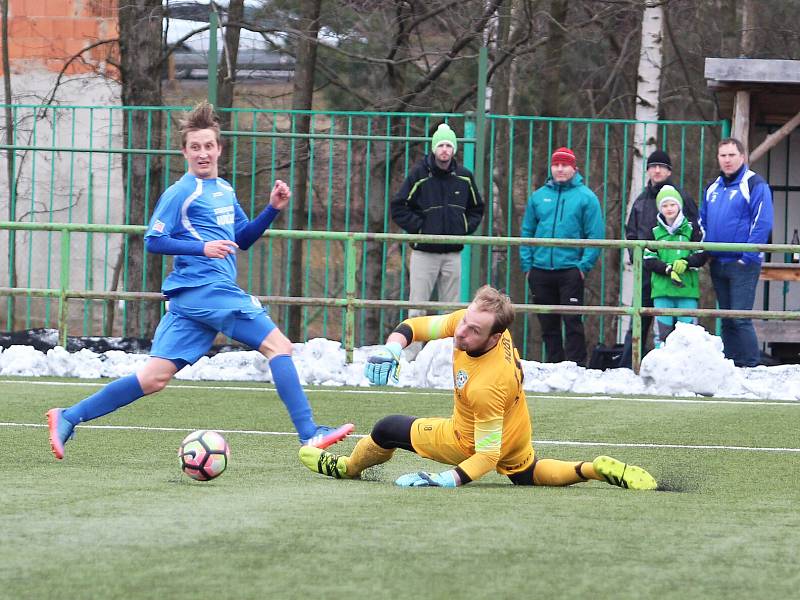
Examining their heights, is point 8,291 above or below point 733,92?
below

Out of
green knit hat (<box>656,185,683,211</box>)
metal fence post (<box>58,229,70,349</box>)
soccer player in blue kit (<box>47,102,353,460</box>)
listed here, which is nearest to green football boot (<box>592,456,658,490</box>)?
soccer player in blue kit (<box>47,102,353,460</box>)

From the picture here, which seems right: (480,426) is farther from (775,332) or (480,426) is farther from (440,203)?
(775,332)

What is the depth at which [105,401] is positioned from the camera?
7.61 metres

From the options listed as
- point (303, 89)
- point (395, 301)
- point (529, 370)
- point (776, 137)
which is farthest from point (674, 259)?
point (303, 89)

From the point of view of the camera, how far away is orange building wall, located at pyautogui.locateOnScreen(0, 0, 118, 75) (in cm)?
2378

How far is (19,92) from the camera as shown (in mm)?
23375

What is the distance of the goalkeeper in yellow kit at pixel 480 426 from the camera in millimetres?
6379

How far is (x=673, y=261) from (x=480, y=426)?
6670 mm

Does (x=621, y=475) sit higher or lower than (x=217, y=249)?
lower

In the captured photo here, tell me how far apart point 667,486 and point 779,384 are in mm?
5678

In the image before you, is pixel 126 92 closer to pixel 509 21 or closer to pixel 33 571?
pixel 509 21

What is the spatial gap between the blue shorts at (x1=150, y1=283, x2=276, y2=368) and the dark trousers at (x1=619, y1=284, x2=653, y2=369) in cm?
561

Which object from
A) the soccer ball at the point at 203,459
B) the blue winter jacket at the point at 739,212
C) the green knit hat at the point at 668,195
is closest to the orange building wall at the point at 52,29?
the green knit hat at the point at 668,195

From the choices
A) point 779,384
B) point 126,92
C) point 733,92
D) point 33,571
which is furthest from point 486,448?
point 126,92
